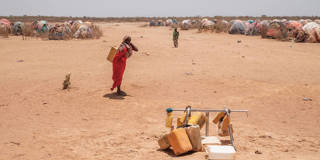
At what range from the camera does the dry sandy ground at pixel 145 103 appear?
499 centimetres

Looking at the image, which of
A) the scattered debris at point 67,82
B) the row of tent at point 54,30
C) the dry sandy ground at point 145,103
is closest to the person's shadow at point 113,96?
the dry sandy ground at point 145,103

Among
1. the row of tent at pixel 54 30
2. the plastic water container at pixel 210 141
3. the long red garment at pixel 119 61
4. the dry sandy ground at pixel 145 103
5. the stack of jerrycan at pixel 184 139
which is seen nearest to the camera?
the stack of jerrycan at pixel 184 139

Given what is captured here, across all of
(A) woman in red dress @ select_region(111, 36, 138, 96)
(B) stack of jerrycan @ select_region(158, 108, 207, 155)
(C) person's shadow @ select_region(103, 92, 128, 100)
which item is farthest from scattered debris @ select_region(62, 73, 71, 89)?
(B) stack of jerrycan @ select_region(158, 108, 207, 155)

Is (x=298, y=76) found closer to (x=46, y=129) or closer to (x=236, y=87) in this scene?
(x=236, y=87)

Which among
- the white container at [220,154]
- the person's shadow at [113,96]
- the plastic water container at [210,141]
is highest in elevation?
the white container at [220,154]

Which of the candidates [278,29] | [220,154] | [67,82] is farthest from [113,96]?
[278,29]

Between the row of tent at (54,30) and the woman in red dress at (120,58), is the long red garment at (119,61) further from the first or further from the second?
the row of tent at (54,30)

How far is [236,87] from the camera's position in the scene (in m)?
9.25

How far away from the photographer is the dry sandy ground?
4.99 meters

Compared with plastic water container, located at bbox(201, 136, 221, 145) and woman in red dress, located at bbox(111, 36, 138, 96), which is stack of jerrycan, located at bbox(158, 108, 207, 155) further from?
woman in red dress, located at bbox(111, 36, 138, 96)

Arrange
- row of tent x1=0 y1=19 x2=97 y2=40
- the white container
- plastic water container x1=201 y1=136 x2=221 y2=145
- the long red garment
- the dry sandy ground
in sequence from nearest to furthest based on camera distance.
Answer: the white container, plastic water container x1=201 y1=136 x2=221 y2=145, the dry sandy ground, the long red garment, row of tent x1=0 y1=19 x2=97 y2=40

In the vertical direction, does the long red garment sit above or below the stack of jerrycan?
above

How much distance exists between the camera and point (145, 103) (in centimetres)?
780

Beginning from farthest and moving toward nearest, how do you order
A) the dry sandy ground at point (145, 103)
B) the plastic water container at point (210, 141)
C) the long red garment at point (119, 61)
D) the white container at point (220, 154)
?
the long red garment at point (119, 61) → the dry sandy ground at point (145, 103) → the plastic water container at point (210, 141) → the white container at point (220, 154)
